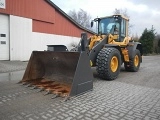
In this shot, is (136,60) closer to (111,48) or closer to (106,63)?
(111,48)

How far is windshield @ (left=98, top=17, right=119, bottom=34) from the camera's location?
8.72 metres

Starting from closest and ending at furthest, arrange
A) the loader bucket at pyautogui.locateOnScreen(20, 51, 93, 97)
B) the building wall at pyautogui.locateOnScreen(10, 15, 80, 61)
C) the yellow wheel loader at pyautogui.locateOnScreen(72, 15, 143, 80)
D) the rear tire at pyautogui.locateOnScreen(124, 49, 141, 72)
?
1. the loader bucket at pyautogui.locateOnScreen(20, 51, 93, 97)
2. the yellow wheel loader at pyautogui.locateOnScreen(72, 15, 143, 80)
3. the rear tire at pyautogui.locateOnScreen(124, 49, 141, 72)
4. the building wall at pyautogui.locateOnScreen(10, 15, 80, 61)

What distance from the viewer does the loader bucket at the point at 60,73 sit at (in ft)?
17.5

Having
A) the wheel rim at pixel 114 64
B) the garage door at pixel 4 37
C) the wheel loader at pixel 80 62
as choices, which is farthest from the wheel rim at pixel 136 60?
the garage door at pixel 4 37

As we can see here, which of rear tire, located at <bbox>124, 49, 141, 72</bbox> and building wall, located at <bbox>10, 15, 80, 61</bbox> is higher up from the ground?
building wall, located at <bbox>10, 15, 80, 61</bbox>

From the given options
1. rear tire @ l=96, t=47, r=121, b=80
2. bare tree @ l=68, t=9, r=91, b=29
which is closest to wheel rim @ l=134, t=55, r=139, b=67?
rear tire @ l=96, t=47, r=121, b=80

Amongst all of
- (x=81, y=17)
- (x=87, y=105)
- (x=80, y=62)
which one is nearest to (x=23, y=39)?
(x=80, y=62)

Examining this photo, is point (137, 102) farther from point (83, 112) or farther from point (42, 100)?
point (42, 100)

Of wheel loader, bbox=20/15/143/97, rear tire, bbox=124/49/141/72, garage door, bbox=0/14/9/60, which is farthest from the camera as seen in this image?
garage door, bbox=0/14/9/60

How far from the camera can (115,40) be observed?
8.60 meters

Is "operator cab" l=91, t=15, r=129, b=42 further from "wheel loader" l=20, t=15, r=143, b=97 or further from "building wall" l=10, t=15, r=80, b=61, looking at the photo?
"building wall" l=10, t=15, r=80, b=61

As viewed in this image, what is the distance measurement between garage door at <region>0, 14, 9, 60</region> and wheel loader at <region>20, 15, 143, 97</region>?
276 inches

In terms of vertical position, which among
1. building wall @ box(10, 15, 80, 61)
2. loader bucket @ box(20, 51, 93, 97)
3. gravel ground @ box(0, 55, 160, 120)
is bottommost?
gravel ground @ box(0, 55, 160, 120)

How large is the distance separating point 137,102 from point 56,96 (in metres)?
2.06
